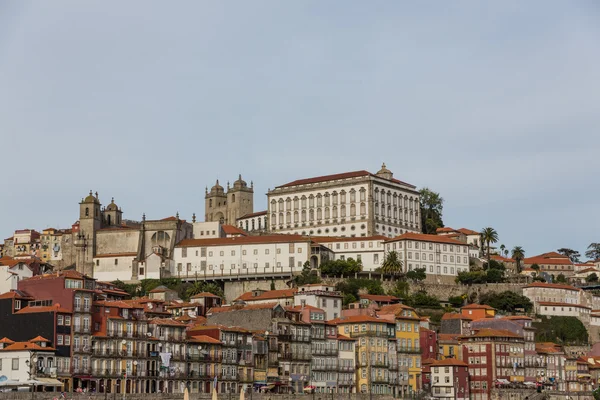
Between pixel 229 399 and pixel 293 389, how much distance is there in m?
9.42

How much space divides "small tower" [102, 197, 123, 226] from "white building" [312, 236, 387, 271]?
29862mm

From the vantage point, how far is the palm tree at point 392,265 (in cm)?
14150

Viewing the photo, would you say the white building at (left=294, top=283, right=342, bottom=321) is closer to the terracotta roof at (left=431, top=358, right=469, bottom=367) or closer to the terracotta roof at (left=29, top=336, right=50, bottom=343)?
the terracotta roof at (left=431, top=358, right=469, bottom=367)

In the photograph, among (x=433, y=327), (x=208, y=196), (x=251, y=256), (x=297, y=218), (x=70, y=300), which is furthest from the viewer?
(x=208, y=196)

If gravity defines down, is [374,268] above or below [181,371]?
above

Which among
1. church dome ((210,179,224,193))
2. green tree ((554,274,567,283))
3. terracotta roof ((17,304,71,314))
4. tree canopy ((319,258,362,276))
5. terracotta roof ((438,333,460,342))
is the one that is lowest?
terracotta roof ((438,333,460,342))

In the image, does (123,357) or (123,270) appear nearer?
(123,357)

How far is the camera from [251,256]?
14462 centimetres

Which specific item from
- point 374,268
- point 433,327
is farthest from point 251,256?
point 433,327

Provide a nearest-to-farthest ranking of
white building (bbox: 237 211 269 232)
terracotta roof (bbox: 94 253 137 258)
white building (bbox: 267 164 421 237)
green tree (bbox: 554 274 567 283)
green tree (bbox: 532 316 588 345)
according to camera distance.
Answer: green tree (bbox: 532 316 588 345), terracotta roof (bbox: 94 253 137 258), green tree (bbox: 554 274 567 283), white building (bbox: 267 164 421 237), white building (bbox: 237 211 269 232)

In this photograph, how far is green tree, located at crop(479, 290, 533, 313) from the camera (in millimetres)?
136500

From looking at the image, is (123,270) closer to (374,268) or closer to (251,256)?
(251,256)

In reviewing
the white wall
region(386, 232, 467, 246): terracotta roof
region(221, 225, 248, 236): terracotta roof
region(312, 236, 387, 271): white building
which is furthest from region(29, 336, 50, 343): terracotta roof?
region(221, 225, 248, 236): terracotta roof

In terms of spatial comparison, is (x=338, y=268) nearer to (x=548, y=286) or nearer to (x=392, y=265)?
(x=392, y=265)
